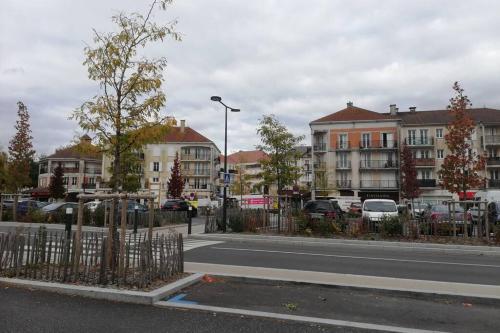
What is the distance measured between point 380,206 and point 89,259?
1876 centimetres

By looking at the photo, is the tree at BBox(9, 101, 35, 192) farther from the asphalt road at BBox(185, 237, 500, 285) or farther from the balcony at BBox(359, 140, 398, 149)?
the balcony at BBox(359, 140, 398, 149)

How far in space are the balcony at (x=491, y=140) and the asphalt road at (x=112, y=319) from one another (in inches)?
2629

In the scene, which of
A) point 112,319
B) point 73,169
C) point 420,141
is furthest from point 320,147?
point 112,319

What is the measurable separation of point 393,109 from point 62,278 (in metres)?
70.8

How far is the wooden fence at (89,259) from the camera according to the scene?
7.53 metres

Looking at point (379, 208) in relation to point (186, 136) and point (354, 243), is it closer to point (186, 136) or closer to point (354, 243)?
point (354, 243)

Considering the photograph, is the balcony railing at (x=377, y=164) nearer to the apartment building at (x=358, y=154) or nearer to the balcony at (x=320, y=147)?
the apartment building at (x=358, y=154)

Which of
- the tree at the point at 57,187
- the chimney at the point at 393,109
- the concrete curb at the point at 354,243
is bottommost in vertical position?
the concrete curb at the point at 354,243

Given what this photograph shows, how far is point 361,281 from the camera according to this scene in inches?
344

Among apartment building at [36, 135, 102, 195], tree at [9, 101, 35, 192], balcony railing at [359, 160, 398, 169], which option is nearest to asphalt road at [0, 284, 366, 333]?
tree at [9, 101, 35, 192]

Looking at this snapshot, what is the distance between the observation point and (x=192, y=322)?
5906mm

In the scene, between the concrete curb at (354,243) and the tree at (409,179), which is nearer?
the concrete curb at (354,243)

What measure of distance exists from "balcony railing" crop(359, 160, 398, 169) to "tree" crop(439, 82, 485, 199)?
38.4 meters

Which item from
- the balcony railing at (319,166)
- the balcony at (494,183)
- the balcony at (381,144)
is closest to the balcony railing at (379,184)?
the balcony at (381,144)
